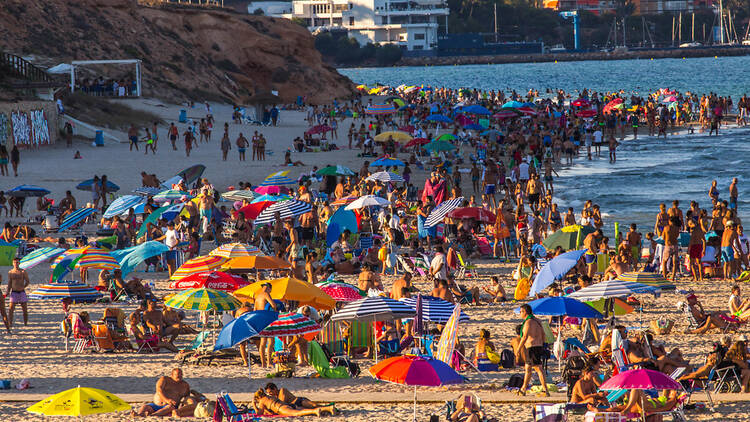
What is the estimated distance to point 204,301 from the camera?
12602mm

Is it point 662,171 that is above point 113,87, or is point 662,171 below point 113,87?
below

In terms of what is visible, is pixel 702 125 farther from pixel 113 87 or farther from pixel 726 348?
pixel 726 348

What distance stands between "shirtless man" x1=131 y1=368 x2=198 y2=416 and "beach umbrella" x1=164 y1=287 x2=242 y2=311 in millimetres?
1871

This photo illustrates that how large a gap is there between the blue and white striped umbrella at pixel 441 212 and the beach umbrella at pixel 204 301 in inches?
276

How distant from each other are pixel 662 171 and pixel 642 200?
6.77 m

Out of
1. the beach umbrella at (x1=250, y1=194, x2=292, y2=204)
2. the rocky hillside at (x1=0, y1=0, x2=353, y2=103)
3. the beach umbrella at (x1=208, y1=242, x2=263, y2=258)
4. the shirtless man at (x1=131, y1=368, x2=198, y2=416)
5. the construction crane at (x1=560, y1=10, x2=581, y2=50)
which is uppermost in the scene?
the construction crane at (x1=560, y1=10, x2=581, y2=50)

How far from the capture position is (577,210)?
2595 cm

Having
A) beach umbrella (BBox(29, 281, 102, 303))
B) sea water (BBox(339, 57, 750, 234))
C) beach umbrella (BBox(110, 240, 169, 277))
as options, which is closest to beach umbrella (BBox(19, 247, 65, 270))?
beach umbrella (BBox(110, 240, 169, 277))

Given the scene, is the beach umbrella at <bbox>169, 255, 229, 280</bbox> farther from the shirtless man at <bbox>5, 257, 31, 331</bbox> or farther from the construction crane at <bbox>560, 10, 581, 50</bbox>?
the construction crane at <bbox>560, 10, 581, 50</bbox>

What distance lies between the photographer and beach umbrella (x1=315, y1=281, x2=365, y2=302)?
44.1 ft

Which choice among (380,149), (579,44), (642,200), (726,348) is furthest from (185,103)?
(579,44)

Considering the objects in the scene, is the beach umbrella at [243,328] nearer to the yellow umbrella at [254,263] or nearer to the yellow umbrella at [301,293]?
the yellow umbrella at [301,293]

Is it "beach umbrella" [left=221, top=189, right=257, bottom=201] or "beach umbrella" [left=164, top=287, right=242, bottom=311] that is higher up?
"beach umbrella" [left=221, top=189, right=257, bottom=201]

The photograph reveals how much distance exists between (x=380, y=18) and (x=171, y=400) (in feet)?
524
